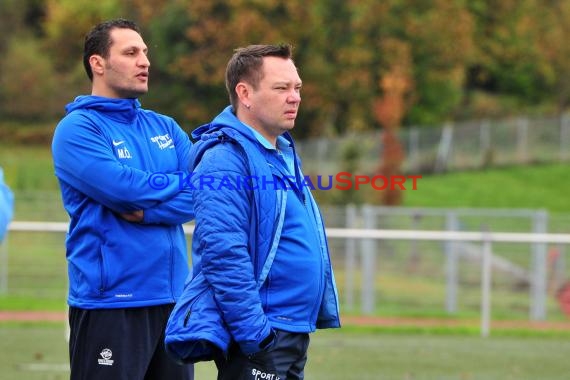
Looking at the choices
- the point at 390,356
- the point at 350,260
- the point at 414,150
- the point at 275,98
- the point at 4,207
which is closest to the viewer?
the point at 4,207

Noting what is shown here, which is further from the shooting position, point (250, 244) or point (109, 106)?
point (109, 106)

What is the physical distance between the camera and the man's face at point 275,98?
441 cm

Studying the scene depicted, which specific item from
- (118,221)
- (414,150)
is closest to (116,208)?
(118,221)

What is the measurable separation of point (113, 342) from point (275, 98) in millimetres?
1385

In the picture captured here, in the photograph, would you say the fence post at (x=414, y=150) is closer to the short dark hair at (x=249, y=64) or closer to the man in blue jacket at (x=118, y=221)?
the man in blue jacket at (x=118, y=221)

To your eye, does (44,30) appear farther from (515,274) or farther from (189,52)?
(515,274)

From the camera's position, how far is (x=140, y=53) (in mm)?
5125

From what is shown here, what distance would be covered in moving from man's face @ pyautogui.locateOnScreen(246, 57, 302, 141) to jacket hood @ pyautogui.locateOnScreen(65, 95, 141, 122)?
909 mm

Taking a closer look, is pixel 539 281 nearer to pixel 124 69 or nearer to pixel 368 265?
pixel 368 265

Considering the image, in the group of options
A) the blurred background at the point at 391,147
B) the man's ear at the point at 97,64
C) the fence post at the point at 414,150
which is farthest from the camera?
the fence post at the point at 414,150

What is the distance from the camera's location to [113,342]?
495 cm

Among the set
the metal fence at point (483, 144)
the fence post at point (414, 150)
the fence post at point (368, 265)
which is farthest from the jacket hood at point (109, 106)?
the fence post at point (414, 150)

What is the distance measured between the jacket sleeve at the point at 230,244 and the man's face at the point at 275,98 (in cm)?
24

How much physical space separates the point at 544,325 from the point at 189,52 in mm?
25908
